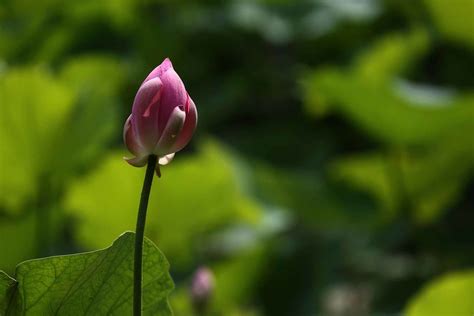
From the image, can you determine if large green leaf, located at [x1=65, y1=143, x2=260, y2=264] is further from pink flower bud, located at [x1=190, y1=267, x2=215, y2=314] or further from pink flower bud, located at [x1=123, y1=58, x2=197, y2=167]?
pink flower bud, located at [x1=123, y1=58, x2=197, y2=167]

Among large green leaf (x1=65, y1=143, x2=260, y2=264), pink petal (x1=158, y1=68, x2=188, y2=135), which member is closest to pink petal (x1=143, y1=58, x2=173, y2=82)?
pink petal (x1=158, y1=68, x2=188, y2=135)

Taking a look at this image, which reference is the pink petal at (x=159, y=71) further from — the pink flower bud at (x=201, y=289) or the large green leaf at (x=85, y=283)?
the pink flower bud at (x=201, y=289)

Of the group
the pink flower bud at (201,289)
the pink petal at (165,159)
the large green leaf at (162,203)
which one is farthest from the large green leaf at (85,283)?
the large green leaf at (162,203)

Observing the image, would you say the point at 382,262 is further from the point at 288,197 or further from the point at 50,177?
the point at 50,177

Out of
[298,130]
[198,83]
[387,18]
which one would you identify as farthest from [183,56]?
[387,18]

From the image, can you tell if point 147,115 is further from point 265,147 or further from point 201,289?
point 265,147

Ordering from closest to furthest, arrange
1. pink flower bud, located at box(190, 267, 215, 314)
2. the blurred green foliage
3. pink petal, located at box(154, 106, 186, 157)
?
pink petal, located at box(154, 106, 186, 157)
pink flower bud, located at box(190, 267, 215, 314)
the blurred green foliage
